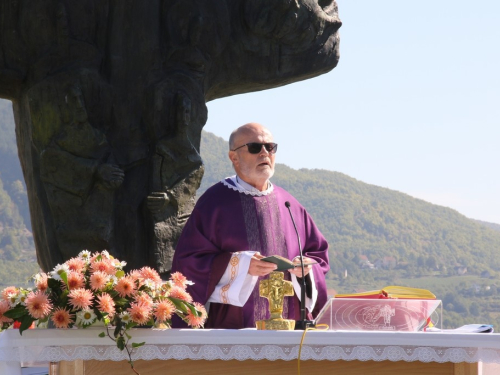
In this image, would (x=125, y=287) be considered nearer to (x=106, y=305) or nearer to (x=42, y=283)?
(x=106, y=305)

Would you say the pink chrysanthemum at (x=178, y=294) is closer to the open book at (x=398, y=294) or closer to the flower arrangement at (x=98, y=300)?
the flower arrangement at (x=98, y=300)

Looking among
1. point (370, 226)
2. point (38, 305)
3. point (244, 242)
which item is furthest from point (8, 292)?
point (370, 226)

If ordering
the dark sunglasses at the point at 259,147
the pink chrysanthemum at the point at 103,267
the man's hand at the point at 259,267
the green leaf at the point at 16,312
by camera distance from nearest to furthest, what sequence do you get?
the green leaf at the point at 16,312 → the pink chrysanthemum at the point at 103,267 → the man's hand at the point at 259,267 → the dark sunglasses at the point at 259,147

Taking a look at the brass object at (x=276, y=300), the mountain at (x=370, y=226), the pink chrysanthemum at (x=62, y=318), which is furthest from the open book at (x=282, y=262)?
the mountain at (x=370, y=226)

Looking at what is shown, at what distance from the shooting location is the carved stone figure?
287 inches

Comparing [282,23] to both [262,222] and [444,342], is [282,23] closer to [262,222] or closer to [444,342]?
[262,222]

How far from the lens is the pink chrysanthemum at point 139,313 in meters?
4.20

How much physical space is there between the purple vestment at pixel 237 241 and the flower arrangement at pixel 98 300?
0.97 metres

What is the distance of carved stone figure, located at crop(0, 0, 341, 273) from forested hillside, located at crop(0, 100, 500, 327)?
17109 mm

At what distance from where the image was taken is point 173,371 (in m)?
4.32

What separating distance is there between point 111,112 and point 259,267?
2.77 meters

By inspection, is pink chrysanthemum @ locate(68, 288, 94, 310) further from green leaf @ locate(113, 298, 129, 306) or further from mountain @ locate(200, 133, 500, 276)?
mountain @ locate(200, 133, 500, 276)

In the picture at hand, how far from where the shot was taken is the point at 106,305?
165 inches

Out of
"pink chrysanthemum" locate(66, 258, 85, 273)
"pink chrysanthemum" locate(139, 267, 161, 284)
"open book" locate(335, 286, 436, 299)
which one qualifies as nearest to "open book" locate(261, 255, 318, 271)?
"open book" locate(335, 286, 436, 299)
